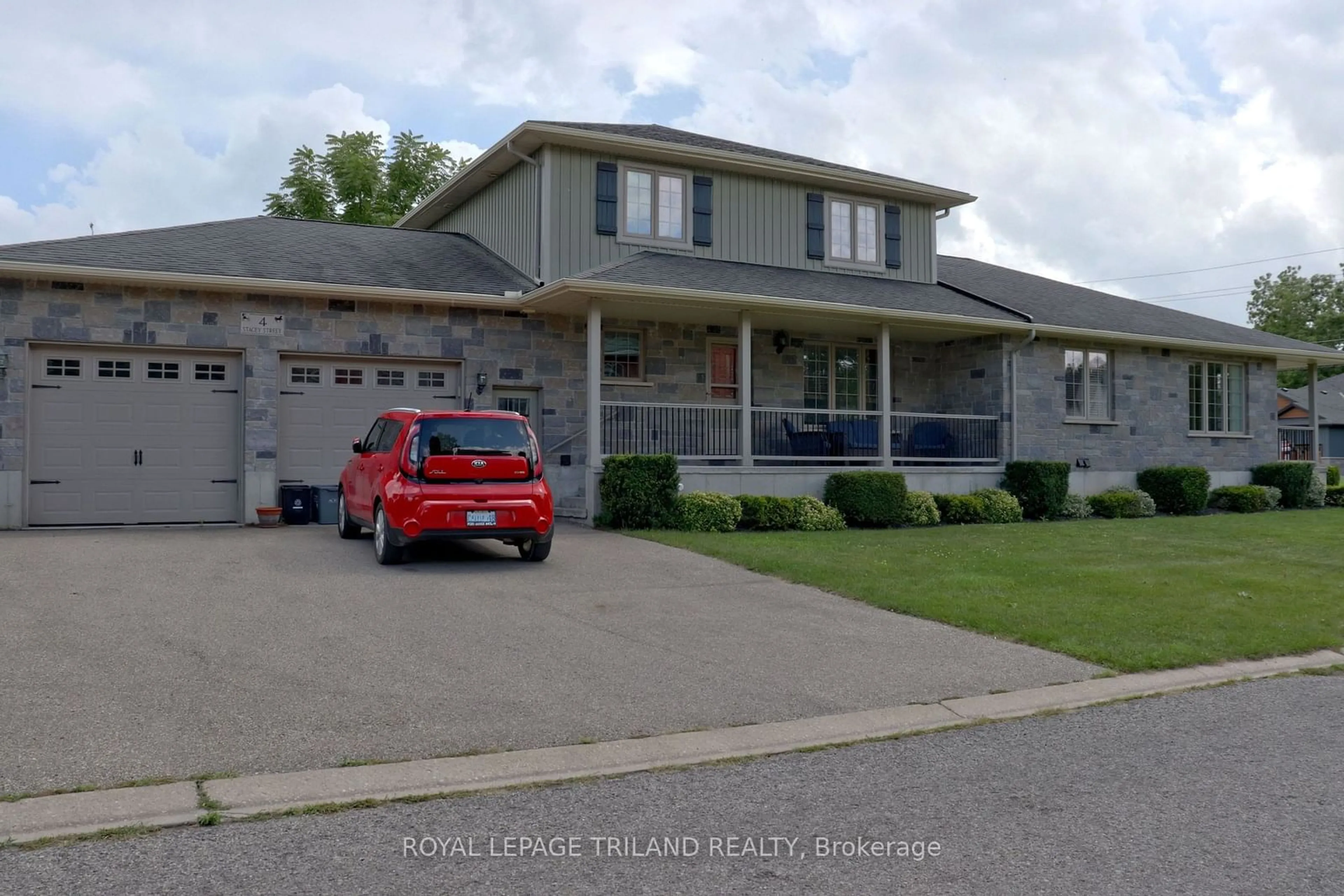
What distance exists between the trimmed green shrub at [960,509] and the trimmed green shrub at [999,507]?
93 mm

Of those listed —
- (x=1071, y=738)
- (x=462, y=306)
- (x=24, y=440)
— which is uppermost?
(x=462, y=306)

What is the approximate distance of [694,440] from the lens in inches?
696

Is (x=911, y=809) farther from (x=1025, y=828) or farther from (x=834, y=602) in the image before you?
(x=834, y=602)

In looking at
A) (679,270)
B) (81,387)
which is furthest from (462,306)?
(81,387)

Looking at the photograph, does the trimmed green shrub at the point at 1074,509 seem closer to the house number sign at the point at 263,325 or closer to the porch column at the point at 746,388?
the porch column at the point at 746,388

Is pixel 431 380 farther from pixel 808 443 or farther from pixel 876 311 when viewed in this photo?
pixel 876 311

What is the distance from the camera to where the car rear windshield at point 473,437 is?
422 inches

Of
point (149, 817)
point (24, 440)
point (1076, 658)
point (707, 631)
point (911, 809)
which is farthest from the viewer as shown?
point (24, 440)

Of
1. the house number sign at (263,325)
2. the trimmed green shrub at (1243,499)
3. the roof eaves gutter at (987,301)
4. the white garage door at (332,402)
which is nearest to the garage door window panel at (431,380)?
the white garage door at (332,402)

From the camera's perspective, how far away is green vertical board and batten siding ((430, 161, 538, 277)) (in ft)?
59.3

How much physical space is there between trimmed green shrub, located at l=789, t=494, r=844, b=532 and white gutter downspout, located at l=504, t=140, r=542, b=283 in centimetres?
548

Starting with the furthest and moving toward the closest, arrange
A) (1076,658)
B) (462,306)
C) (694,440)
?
(694,440)
(462,306)
(1076,658)

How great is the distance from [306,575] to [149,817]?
5.97 meters

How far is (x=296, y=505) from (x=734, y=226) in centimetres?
899
